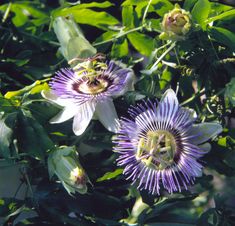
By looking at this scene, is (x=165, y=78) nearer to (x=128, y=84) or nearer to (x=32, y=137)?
(x=128, y=84)

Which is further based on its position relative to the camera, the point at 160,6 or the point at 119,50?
the point at 119,50

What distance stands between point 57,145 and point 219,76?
431 millimetres

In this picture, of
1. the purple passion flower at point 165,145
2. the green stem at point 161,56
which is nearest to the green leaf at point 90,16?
the green stem at point 161,56

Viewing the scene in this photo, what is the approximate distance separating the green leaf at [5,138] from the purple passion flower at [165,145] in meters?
0.24

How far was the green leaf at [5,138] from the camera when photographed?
4.36ft

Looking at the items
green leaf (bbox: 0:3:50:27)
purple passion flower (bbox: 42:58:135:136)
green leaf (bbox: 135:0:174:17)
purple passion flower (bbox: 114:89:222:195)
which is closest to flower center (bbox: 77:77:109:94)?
purple passion flower (bbox: 42:58:135:136)

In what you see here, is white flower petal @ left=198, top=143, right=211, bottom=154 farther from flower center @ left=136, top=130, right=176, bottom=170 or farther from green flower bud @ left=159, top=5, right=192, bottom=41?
green flower bud @ left=159, top=5, right=192, bottom=41

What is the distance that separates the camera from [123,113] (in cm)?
142

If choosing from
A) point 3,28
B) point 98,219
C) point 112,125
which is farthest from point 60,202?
point 3,28

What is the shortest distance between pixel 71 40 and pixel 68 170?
12.9 inches

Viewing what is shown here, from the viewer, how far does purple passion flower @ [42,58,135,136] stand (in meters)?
1.37

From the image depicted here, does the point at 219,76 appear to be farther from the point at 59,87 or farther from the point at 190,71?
the point at 59,87

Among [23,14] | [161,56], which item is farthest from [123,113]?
[23,14]

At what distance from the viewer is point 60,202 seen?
1.47 metres
